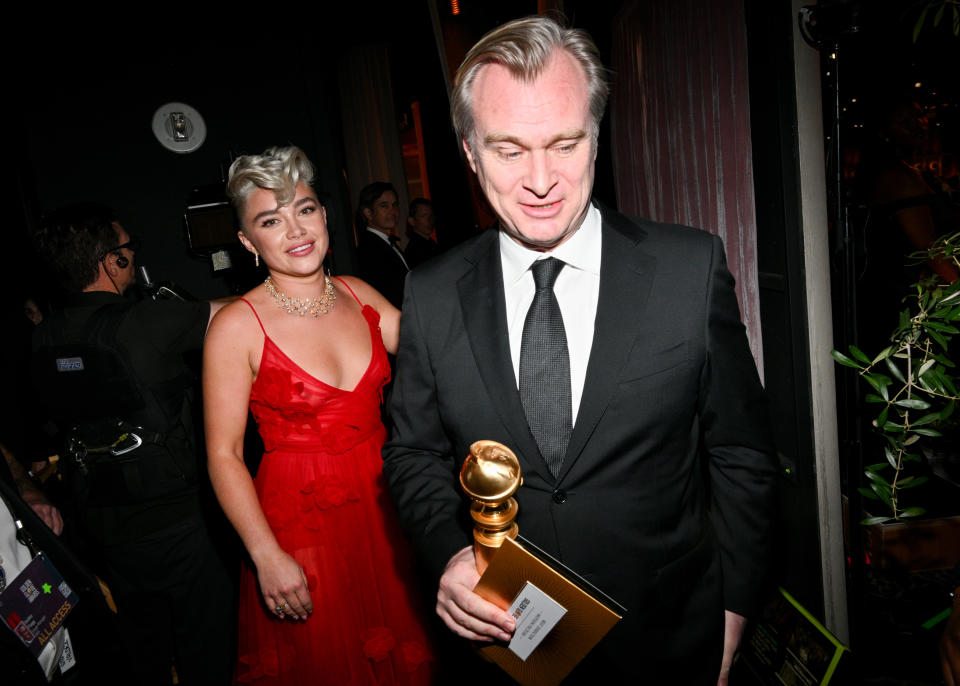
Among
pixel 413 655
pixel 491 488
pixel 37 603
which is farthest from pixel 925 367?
pixel 37 603

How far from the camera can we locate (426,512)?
130 cm

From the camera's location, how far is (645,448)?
123 cm

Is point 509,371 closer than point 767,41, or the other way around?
point 509,371

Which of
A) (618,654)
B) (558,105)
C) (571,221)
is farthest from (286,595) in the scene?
(558,105)

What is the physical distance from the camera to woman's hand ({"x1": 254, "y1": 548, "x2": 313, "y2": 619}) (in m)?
1.84

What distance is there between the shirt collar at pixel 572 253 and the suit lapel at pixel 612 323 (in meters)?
0.03

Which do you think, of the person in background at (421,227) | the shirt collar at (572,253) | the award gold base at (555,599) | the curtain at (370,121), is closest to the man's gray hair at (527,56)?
the shirt collar at (572,253)

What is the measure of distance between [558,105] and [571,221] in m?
0.23

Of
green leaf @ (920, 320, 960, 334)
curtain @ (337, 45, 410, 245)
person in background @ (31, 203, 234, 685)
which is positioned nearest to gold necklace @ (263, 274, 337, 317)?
person in background @ (31, 203, 234, 685)

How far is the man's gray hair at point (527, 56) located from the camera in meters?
1.19

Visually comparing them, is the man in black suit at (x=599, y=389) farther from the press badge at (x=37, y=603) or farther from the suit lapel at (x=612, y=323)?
the press badge at (x=37, y=603)

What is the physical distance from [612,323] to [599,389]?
0.14m

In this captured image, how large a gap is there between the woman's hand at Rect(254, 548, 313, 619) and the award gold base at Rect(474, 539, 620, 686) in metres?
1.07

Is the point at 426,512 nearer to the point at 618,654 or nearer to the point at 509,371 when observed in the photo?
the point at 509,371
